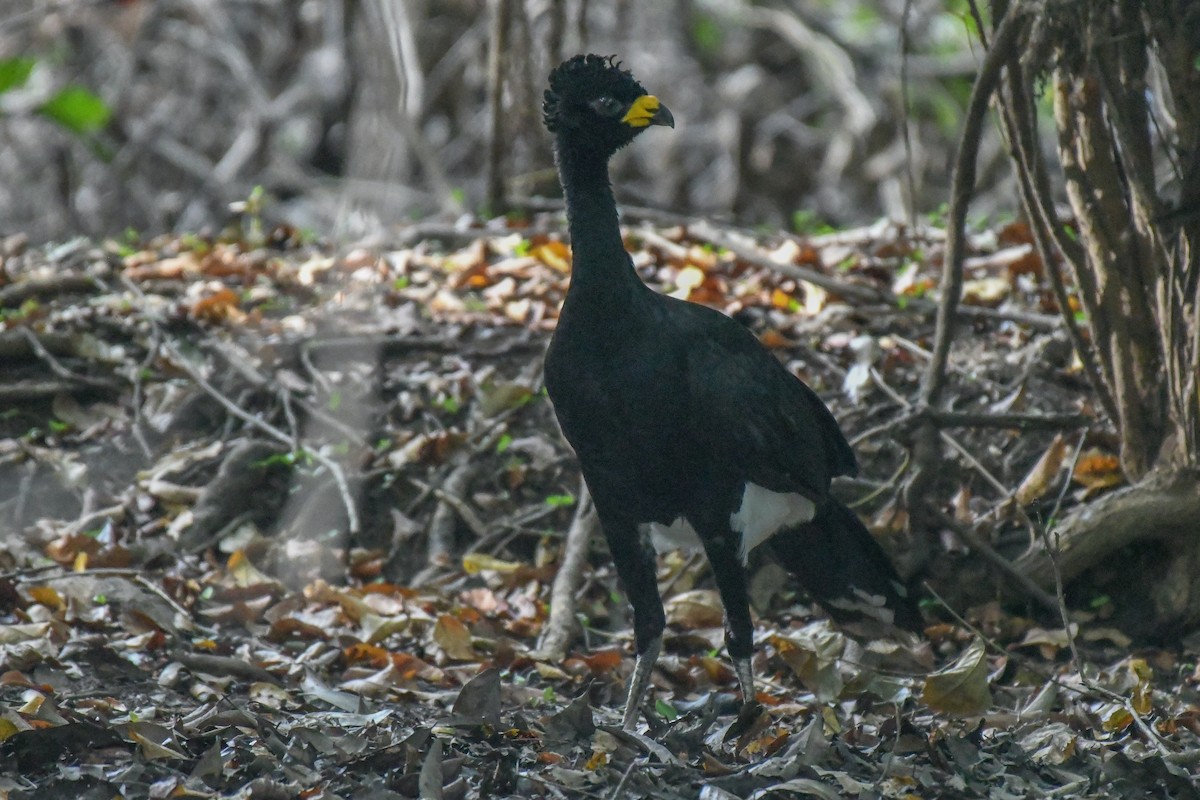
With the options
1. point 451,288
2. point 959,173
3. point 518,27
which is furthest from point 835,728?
point 518,27

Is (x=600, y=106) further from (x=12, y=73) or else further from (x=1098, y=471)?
(x=12, y=73)

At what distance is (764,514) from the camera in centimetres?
412

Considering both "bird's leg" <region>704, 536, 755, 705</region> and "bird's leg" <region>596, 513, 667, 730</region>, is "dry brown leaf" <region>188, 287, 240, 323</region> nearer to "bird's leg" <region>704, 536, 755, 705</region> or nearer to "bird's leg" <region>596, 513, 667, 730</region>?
"bird's leg" <region>596, 513, 667, 730</region>

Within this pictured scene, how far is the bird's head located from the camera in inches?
148

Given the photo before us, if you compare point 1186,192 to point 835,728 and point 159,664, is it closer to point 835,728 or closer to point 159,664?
point 835,728

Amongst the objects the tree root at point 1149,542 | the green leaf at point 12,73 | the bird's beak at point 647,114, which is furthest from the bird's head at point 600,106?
the green leaf at point 12,73

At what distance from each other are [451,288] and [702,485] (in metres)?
2.68

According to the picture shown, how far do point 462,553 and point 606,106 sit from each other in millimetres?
2001

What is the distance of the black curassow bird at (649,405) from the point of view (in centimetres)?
368

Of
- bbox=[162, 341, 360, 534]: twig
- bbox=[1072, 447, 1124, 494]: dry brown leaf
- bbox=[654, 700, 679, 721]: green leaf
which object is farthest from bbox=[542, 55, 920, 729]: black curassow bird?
bbox=[162, 341, 360, 534]: twig

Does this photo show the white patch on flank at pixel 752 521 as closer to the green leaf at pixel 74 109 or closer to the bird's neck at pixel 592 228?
the bird's neck at pixel 592 228

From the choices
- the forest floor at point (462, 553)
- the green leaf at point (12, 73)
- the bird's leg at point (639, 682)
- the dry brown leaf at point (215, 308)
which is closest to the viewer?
the forest floor at point (462, 553)

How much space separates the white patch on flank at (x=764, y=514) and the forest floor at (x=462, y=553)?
385 millimetres

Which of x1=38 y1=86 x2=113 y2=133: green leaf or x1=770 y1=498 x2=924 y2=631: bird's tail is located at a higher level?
x1=38 y1=86 x2=113 y2=133: green leaf
